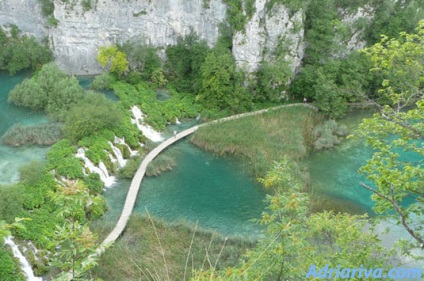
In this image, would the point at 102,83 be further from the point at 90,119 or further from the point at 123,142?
the point at 90,119

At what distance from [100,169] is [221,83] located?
10168mm

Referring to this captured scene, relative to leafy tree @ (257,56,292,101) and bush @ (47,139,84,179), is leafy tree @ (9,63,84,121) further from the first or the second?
leafy tree @ (257,56,292,101)

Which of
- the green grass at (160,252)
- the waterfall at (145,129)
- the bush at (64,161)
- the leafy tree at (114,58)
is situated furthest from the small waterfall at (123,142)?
the leafy tree at (114,58)

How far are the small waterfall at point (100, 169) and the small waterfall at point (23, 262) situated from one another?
594cm

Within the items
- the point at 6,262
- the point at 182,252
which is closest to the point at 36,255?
the point at 6,262

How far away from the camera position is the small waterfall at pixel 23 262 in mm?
15375

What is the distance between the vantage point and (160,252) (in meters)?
16.3

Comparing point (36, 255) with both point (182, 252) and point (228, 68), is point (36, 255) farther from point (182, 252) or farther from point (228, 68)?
point (228, 68)

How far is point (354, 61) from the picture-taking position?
2848cm

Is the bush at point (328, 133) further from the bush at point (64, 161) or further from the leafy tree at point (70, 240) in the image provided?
the leafy tree at point (70, 240)

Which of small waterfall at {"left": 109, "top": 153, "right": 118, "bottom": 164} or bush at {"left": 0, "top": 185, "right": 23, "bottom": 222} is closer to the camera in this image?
bush at {"left": 0, "top": 185, "right": 23, "bottom": 222}

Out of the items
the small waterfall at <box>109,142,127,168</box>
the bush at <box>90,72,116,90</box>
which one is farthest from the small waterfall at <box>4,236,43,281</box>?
the bush at <box>90,72,116,90</box>

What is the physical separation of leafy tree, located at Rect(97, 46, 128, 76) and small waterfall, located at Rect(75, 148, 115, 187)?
10.1 meters

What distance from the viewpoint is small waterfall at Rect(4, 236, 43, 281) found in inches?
605
